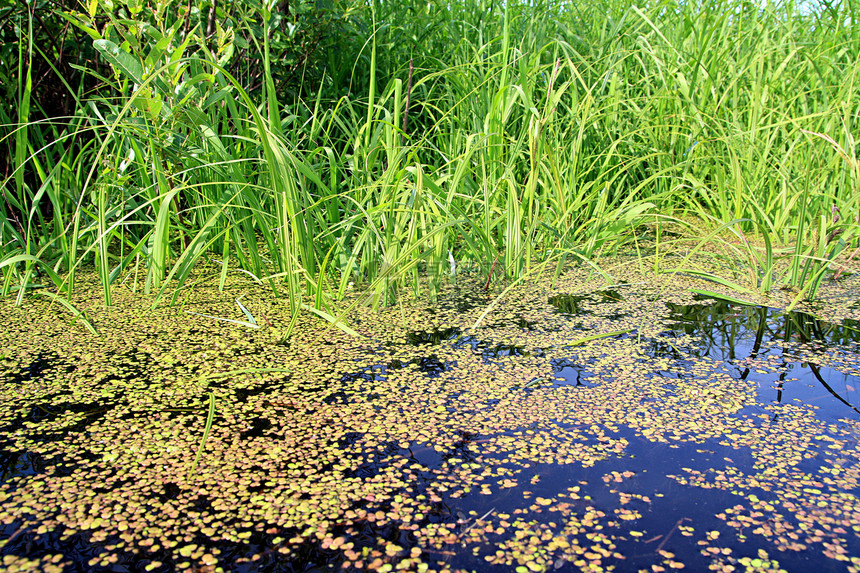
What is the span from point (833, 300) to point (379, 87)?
2.08 meters

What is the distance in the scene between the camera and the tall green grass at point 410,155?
184cm

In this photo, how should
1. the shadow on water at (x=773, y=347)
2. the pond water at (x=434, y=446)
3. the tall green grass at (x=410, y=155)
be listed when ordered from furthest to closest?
the tall green grass at (x=410, y=155), the shadow on water at (x=773, y=347), the pond water at (x=434, y=446)

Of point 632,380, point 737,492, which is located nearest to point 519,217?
point 632,380

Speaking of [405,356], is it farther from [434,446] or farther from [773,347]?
[773,347]

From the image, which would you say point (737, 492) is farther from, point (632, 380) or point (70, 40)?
point (70, 40)

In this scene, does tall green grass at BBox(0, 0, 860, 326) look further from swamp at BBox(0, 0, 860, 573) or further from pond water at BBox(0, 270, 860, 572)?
pond water at BBox(0, 270, 860, 572)

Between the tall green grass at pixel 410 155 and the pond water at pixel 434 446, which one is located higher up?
the tall green grass at pixel 410 155

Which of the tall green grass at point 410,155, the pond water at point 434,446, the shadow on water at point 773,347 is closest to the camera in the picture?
the pond water at point 434,446

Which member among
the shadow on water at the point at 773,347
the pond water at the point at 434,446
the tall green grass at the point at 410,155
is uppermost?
the tall green grass at the point at 410,155

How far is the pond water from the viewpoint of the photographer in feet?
2.97

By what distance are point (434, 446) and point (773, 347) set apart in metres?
0.93

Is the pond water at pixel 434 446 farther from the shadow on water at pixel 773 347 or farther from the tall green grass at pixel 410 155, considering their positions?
the tall green grass at pixel 410 155

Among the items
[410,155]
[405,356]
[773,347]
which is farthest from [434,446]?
[410,155]

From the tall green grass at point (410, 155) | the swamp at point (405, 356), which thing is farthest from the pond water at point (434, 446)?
the tall green grass at point (410, 155)
